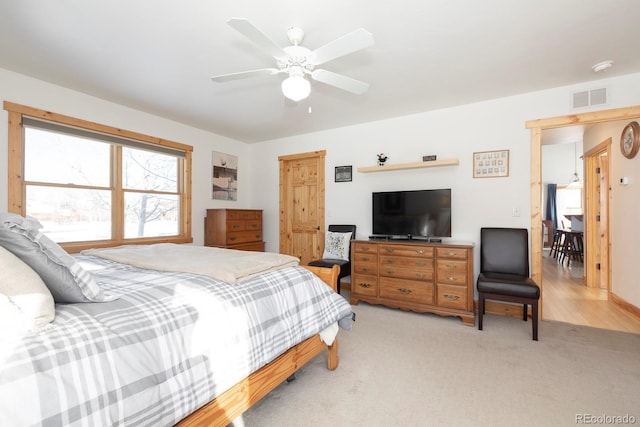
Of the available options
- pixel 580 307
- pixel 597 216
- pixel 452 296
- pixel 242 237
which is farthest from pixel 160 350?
pixel 597 216

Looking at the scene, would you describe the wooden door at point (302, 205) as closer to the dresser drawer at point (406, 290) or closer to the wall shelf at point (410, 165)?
the wall shelf at point (410, 165)

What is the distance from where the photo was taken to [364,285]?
3.68 m

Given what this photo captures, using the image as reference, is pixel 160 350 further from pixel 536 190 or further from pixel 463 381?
pixel 536 190

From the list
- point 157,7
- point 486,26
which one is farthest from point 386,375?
point 157,7

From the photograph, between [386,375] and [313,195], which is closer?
[386,375]

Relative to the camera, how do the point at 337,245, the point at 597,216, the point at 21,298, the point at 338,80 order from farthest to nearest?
the point at 597,216 → the point at 337,245 → the point at 338,80 → the point at 21,298

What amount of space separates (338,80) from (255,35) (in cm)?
74

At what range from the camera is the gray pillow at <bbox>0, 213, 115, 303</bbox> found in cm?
109

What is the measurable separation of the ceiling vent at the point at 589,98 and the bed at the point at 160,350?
3.37 metres

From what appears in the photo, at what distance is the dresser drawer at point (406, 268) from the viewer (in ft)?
10.7

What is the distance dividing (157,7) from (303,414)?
2.69m

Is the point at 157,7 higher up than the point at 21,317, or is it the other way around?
the point at 157,7

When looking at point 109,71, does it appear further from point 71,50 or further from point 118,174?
point 118,174

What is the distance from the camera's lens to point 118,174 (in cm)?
366
